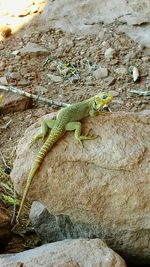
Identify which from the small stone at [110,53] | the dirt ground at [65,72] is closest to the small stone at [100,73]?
the dirt ground at [65,72]

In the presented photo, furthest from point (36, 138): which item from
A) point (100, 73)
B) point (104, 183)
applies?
point (100, 73)

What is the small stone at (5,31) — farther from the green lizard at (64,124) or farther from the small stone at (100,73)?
the green lizard at (64,124)

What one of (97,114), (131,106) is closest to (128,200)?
(97,114)

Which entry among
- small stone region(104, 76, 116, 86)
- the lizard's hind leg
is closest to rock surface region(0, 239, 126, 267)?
the lizard's hind leg

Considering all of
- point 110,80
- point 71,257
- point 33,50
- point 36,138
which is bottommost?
point 110,80

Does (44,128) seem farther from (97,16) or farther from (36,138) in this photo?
(97,16)

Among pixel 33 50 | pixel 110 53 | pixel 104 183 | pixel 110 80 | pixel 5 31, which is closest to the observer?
pixel 104 183

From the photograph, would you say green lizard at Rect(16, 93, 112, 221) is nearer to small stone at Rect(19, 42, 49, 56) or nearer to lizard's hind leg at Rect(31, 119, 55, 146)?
lizard's hind leg at Rect(31, 119, 55, 146)

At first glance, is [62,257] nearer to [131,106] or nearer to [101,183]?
[101,183]
